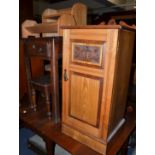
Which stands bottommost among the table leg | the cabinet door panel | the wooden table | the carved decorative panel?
the table leg

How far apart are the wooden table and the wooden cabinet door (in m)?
0.12

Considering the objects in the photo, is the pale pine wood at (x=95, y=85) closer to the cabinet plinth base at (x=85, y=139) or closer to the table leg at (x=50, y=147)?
the cabinet plinth base at (x=85, y=139)


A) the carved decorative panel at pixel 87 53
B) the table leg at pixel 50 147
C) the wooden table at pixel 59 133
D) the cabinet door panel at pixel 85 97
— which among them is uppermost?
the carved decorative panel at pixel 87 53

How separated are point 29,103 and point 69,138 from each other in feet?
2.50

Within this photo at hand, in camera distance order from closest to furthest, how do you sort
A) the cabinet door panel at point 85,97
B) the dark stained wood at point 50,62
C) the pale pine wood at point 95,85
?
the pale pine wood at point 95,85
the cabinet door panel at point 85,97
the dark stained wood at point 50,62

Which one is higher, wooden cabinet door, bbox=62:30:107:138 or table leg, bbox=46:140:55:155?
wooden cabinet door, bbox=62:30:107:138

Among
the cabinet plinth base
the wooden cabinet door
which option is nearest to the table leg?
the cabinet plinth base

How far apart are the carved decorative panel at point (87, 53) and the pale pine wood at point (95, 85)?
0.9 inches

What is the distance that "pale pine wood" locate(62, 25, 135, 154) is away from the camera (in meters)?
0.93

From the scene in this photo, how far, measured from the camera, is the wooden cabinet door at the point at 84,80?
38.5 inches

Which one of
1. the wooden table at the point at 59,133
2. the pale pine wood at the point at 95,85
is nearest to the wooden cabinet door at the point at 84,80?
the pale pine wood at the point at 95,85

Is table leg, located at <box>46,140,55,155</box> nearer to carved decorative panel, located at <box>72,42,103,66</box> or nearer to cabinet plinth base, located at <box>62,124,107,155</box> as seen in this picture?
cabinet plinth base, located at <box>62,124,107,155</box>
